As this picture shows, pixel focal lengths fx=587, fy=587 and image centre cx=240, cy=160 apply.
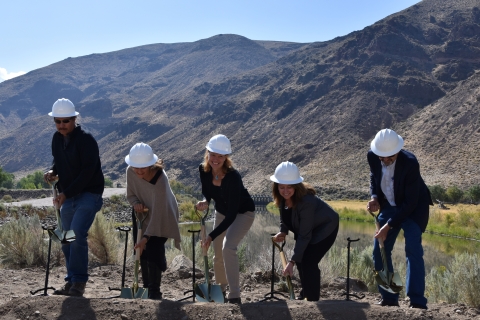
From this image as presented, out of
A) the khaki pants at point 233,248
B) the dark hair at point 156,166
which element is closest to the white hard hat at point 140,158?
the dark hair at point 156,166

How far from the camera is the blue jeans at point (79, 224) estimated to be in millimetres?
6055

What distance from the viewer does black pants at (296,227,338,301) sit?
590 centimetres

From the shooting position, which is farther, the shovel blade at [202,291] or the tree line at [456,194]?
the tree line at [456,194]

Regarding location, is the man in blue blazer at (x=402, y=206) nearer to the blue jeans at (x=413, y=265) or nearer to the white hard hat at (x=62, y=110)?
the blue jeans at (x=413, y=265)

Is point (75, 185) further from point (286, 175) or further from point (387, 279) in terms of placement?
point (387, 279)

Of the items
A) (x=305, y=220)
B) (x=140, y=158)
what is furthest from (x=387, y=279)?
(x=140, y=158)

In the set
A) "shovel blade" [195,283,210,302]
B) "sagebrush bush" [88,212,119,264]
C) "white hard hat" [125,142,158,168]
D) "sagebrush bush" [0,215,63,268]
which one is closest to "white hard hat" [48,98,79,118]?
"white hard hat" [125,142,158,168]

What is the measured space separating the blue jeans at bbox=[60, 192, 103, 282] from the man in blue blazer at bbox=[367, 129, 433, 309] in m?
2.93

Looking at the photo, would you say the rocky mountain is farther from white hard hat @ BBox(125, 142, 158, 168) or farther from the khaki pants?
white hard hat @ BBox(125, 142, 158, 168)

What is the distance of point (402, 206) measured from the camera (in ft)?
18.7

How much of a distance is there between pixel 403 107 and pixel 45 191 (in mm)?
43327

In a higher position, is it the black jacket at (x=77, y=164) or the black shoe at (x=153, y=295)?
the black jacket at (x=77, y=164)

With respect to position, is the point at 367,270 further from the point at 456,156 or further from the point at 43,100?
the point at 43,100

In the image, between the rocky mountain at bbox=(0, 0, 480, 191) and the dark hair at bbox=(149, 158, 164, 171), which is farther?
the rocky mountain at bbox=(0, 0, 480, 191)
